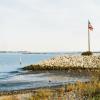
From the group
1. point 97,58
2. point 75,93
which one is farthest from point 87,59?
point 75,93

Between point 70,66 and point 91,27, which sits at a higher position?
point 91,27

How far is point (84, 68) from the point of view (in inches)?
2094

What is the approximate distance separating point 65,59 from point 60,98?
45.0m

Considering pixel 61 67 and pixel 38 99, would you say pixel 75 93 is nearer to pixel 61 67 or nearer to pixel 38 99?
pixel 38 99

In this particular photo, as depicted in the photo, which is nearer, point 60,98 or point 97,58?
point 60,98

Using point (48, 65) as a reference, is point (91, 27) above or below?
above

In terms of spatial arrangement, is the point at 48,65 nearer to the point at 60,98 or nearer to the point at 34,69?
the point at 34,69

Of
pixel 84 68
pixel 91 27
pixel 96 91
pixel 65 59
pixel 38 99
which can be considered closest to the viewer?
pixel 38 99

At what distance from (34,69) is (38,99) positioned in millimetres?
43079

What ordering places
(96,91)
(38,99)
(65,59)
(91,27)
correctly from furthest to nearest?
(65,59)
(91,27)
(96,91)
(38,99)

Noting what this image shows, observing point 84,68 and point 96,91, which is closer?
point 96,91

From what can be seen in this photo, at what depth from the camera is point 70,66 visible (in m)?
55.4

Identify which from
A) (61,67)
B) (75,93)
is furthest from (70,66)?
(75,93)

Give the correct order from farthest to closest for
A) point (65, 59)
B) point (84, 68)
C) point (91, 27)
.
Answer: point (65, 59)
point (91, 27)
point (84, 68)
